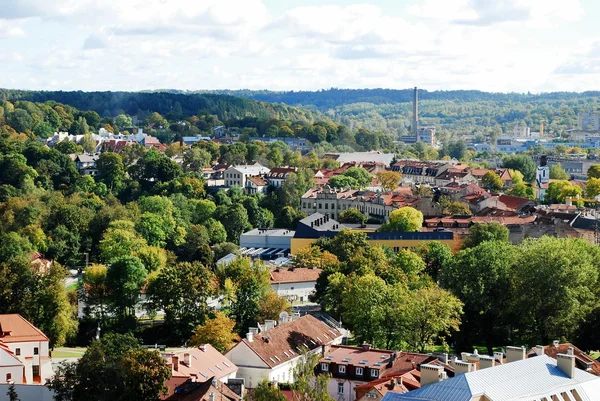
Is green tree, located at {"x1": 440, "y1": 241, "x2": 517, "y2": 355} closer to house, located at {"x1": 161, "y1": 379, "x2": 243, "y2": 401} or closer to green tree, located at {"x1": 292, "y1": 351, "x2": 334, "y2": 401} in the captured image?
house, located at {"x1": 161, "y1": 379, "x2": 243, "y2": 401}

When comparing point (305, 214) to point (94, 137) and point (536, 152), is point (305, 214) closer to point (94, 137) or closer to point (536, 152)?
point (94, 137)

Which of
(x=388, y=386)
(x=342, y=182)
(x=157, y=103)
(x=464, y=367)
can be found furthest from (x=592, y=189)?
(x=157, y=103)

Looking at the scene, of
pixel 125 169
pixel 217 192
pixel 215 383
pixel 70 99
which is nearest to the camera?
pixel 215 383

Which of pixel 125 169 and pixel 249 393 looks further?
pixel 125 169

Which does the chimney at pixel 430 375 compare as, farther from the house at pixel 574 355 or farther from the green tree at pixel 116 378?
the green tree at pixel 116 378

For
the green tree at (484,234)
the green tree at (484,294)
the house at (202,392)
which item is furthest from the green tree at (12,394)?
the green tree at (484,234)

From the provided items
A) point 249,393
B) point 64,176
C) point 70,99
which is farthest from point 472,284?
point 70,99
